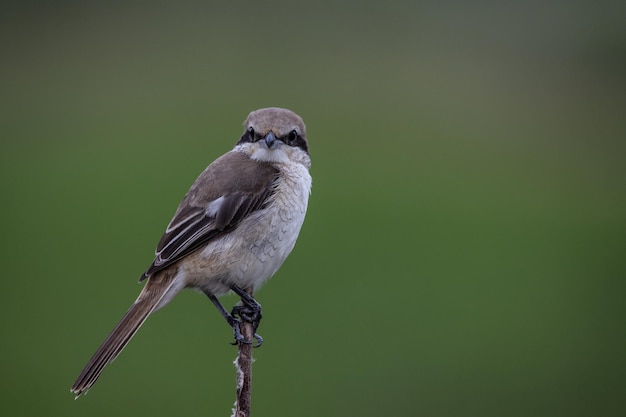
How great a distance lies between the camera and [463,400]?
940 cm

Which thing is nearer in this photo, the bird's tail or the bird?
the bird's tail

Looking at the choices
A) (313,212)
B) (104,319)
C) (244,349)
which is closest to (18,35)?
(313,212)

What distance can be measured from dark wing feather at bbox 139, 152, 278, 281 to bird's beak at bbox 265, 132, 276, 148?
0.16 meters

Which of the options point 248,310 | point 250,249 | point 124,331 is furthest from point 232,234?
point 124,331

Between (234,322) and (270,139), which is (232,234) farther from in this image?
(270,139)

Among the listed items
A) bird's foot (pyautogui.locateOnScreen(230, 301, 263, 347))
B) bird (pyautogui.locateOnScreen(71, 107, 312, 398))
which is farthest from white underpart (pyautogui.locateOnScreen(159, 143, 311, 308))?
bird's foot (pyautogui.locateOnScreen(230, 301, 263, 347))

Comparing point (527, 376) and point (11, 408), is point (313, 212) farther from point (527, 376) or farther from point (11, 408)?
point (11, 408)

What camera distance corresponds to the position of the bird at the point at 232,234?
200 inches

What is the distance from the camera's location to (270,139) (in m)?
5.52

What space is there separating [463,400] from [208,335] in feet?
9.54

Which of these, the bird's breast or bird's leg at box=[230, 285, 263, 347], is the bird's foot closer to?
bird's leg at box=[230, 285, 263, 347]

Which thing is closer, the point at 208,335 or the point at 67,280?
the point at 208,335

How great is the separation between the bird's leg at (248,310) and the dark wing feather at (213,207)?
1.32 feet

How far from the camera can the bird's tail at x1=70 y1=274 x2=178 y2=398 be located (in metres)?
4.36
